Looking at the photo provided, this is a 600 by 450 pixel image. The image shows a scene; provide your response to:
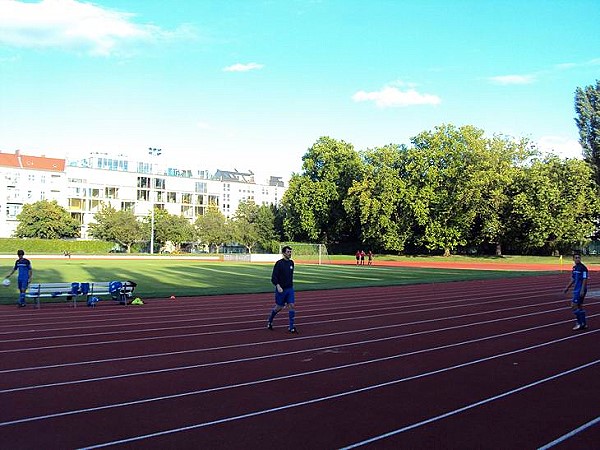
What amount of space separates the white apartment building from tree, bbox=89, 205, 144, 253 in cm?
1684

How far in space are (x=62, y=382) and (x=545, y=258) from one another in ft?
207

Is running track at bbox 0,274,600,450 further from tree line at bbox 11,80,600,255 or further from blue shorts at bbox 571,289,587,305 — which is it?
tree line at bbox 11,80,600,255

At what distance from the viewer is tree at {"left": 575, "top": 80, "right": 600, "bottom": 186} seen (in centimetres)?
6556

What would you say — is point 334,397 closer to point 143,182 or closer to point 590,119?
point 590,119

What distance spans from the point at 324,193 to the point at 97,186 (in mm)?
52903

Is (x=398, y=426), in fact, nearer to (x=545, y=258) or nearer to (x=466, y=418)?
(x=466, y=418)

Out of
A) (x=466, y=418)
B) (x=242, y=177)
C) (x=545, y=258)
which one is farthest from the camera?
(x=242, y=177)

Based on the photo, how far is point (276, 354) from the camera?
1017 centimetres

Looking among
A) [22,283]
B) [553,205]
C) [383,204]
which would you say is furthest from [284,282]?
[553,205]

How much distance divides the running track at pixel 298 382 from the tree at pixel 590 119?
58123 millimetres

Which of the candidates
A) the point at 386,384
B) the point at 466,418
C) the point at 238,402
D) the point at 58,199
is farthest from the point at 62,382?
the point at 58,199

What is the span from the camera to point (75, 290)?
57.4 feet

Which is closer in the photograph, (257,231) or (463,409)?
(463,409)

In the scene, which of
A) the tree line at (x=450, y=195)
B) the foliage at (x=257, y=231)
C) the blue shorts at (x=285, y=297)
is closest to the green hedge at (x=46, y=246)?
the foliage at (x=257, y=231)
